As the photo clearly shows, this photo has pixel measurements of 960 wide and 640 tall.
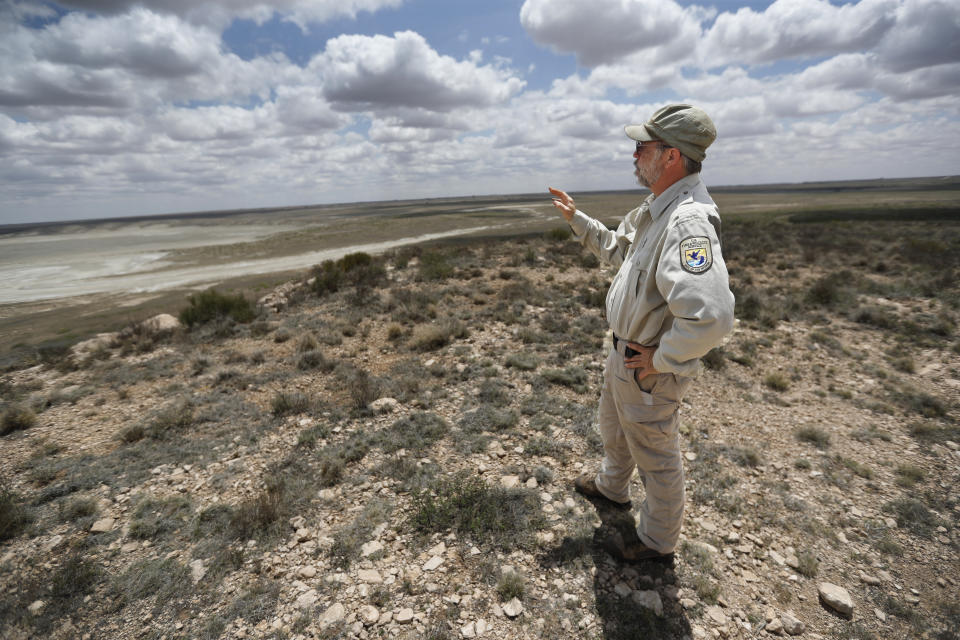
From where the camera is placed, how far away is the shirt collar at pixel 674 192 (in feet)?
7.45

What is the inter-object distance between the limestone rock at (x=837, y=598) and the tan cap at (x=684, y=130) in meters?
3.01

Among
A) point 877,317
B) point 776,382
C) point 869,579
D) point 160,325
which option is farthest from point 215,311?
point 877,317

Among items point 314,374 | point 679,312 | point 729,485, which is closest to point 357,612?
point 679,312

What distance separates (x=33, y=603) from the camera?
291cm

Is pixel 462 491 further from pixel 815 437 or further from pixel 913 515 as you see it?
pixel 815 437

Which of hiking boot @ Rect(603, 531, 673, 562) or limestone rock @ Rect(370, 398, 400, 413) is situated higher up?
limestone rock @ Rect(370, 398, 400, 413)

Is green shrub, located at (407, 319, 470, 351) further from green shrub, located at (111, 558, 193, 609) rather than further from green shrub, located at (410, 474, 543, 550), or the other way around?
green shrub, located at (111, 558, 193, 609)

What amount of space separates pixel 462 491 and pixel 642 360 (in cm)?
225

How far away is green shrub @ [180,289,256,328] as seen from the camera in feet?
33.8

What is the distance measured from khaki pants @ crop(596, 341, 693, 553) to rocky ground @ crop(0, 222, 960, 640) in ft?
1.41

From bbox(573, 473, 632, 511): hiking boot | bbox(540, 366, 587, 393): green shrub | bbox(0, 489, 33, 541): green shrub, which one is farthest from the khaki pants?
bbox(0, 489, 33, 541): green shrub

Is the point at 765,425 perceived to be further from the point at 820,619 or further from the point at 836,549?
the point at 820,619

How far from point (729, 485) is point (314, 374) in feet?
19.4

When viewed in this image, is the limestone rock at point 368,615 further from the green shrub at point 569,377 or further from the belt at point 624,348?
the green shrub at point 569,377
